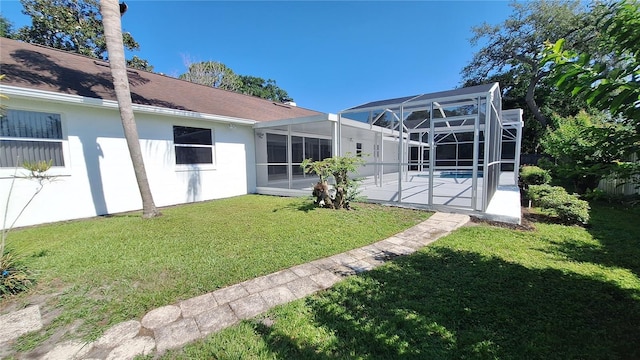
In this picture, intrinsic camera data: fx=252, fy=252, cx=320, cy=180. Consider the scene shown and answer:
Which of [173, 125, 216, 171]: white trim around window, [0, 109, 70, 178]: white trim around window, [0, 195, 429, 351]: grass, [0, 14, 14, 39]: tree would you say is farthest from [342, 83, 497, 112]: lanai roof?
[0, 14, 14, 39]: tree

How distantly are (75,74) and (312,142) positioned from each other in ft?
29.3

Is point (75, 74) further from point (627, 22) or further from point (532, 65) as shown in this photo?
point (532, 65)

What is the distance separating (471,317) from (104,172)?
8.84 metres

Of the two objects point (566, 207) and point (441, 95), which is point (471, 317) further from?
point (441, 95)

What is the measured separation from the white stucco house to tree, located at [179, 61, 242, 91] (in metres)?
16.1

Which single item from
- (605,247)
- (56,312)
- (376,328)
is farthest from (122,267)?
(605,247)

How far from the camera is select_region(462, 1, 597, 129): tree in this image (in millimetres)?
17672

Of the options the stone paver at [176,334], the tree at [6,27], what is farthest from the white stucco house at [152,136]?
the tree at [6,27]

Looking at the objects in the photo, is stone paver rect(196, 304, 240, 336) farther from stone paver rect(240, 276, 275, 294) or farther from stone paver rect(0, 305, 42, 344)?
stone paver rect(0, 305, 42, 344)

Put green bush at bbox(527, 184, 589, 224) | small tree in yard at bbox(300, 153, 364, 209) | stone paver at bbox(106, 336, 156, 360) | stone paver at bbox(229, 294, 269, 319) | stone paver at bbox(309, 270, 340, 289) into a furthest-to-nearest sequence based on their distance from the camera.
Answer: small tree in yard at bbox(300, 153, 364, 209), green bush at bbox(527, 184, 589, 224), stone paver at bbox(309, 270, 340, 289), stone paver at bbox(229, 294, 269, 319), stone paver at bbox(106, 336, 156, 360)

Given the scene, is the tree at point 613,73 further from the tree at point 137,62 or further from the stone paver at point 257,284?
the tree at point 137,62

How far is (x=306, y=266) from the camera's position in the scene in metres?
3.83

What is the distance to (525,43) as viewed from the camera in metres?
19.7

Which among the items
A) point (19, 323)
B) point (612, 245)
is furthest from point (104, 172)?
point (612, 245)
